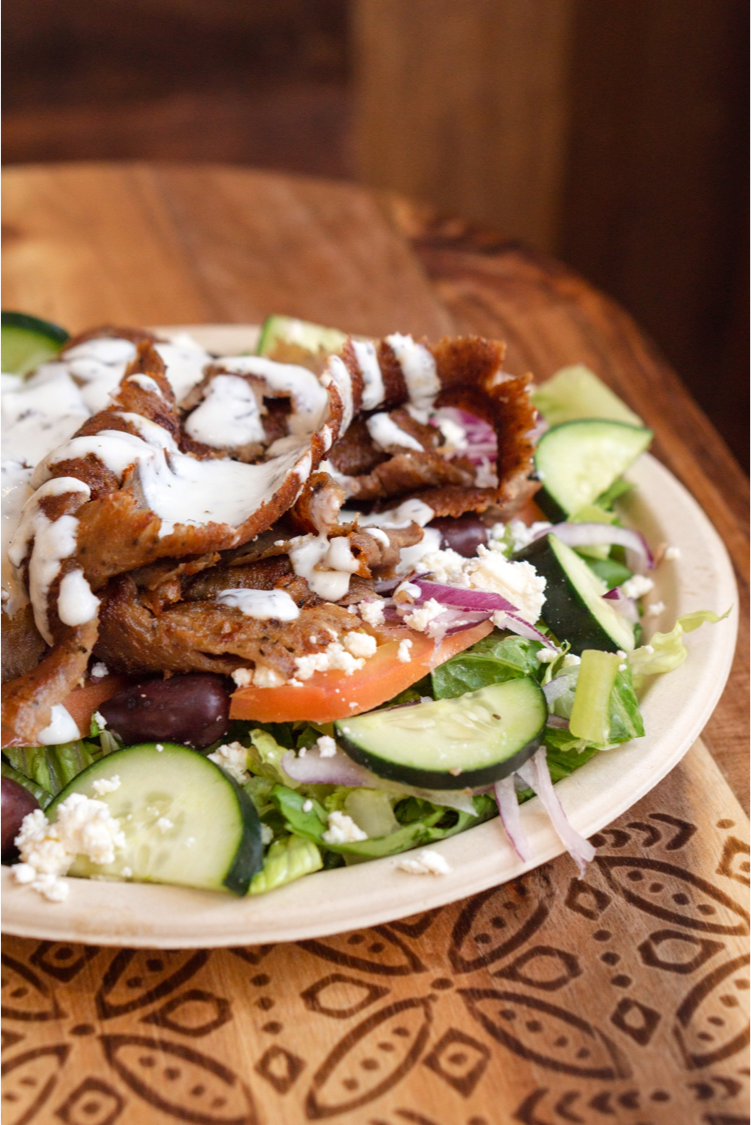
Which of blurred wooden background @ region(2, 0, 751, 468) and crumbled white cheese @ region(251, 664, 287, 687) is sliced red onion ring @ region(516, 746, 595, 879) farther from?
blurred wooden background @ region(2, 0, 751, 468)

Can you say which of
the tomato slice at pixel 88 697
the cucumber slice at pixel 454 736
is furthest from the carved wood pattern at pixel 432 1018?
the tomato slice at pixel 88 697

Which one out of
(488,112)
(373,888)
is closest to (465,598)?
(373,888)

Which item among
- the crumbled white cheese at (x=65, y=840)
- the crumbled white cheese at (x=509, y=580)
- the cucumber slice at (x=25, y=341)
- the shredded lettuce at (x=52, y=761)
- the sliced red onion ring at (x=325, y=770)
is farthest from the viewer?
the cucumber slice at (x=25, y=341)

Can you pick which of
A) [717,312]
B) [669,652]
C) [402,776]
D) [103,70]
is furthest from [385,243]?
[103,70]

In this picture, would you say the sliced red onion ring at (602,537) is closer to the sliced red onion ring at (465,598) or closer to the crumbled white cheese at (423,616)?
the sliced red onion ring at (465,598)

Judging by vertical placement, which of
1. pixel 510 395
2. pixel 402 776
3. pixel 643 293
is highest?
pixel 510 395

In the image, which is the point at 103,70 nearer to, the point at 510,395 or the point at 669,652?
the point at 510,395
